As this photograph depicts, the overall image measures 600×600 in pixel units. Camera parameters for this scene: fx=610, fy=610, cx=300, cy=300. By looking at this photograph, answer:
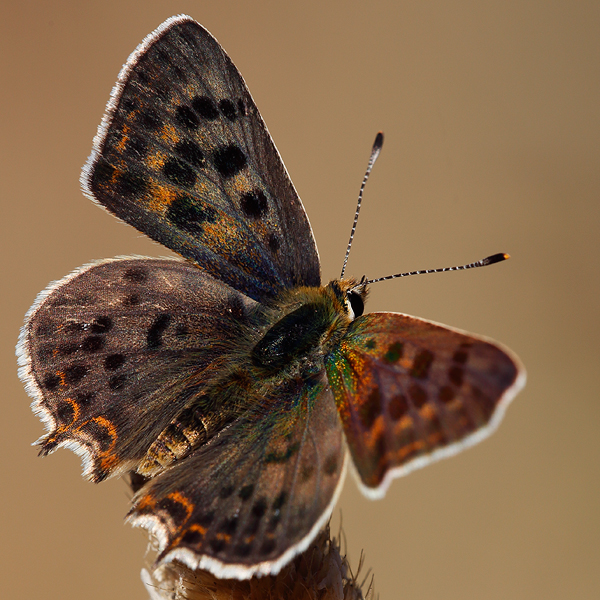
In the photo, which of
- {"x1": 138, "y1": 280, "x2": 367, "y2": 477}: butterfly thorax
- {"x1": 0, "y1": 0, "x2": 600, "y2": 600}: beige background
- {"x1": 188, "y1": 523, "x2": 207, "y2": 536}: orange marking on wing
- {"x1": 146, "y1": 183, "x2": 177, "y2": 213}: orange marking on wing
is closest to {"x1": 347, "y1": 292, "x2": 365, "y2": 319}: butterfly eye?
{"x1": 138, "y1": 280, "x2": 367, "y2": 477}: butterfly thorax

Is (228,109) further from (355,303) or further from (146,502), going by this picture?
(146,502)

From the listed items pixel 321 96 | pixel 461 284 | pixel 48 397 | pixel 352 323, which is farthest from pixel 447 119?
pixel 48 397

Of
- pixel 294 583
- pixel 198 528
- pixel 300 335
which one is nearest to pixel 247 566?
pixel 198 528

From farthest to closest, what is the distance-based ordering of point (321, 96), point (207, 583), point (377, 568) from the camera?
point (321, 96), point (377, 568), point (207, 583)

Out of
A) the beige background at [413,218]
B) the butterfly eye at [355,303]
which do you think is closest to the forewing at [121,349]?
the butterfly eye at [355,303]

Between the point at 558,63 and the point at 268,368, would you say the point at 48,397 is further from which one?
the point at 558,63

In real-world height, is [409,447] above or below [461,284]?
above
